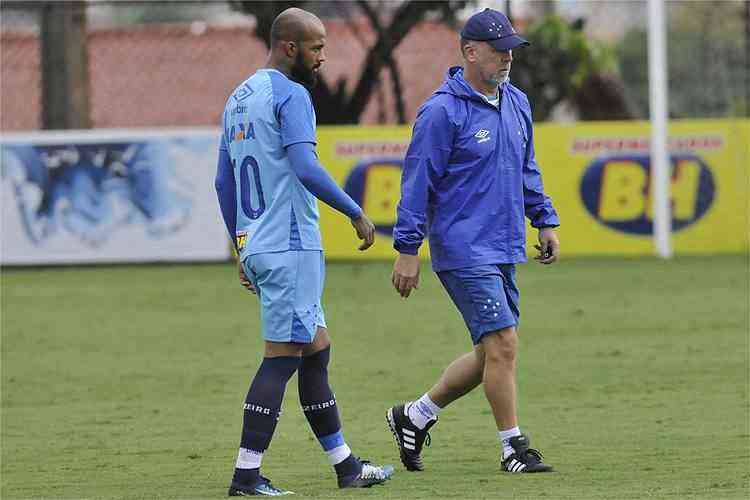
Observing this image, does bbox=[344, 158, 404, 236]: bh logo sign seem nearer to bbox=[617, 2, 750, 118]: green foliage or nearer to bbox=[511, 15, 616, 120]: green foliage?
bbox=[511, 15, 616, 120]: green foliage

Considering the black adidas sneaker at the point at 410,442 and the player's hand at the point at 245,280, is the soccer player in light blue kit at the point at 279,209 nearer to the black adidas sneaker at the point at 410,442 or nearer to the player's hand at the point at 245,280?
the player's hand at the point at 245,280

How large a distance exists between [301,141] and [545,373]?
448 centimetres

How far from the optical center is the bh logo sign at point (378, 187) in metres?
18.5

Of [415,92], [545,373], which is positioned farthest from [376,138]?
[545,373]

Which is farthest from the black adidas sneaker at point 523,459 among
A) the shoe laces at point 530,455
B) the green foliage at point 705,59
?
the green foliage at point 705,59

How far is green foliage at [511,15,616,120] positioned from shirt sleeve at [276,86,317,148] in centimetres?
1507

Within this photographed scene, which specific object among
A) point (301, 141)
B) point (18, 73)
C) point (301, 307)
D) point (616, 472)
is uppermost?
point (18, 73)

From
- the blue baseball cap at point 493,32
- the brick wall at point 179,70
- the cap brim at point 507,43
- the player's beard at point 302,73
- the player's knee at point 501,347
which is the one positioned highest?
the brick wall at point 179,70

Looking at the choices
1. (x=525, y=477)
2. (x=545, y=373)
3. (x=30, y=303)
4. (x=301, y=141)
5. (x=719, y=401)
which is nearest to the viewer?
(x=301, y=141)

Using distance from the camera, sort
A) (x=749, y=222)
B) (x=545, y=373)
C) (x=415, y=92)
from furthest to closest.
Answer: (x=415, y=92)
(x=749, y=222)
(x=545, y=373)

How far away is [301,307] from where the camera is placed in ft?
20.9

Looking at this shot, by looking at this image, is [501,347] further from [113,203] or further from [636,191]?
[113,203]

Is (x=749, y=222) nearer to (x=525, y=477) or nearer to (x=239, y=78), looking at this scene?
(x=239, y=78)

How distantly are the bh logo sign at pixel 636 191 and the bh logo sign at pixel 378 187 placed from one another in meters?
2.06
